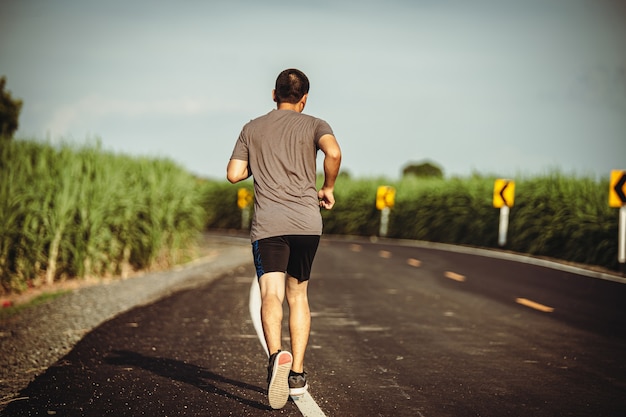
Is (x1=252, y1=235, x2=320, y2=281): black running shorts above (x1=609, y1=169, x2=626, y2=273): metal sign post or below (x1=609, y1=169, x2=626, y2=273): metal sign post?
below

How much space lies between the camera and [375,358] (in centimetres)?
666

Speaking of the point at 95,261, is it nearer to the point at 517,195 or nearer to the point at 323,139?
the point at 323,139

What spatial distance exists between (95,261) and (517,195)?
1572 cm

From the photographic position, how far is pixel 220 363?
247 inches

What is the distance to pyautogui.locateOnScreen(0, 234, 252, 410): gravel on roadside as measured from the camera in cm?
608

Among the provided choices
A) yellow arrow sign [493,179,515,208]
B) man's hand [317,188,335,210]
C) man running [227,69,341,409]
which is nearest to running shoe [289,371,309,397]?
man running [227,69,341,409]

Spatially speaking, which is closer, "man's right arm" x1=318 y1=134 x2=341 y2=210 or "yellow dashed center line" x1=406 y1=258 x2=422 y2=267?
"man's right arm" x1=318 y1=134 x2=341 y2=210

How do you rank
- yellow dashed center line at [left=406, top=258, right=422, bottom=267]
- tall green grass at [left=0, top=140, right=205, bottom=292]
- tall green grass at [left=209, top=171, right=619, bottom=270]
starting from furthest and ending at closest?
tall green grass at [left=209, top=171, right=619, bottom=270]
yellow dashed center line at [left=406, top=258, right=422, bottom=267]
tall green grass at [left=0, top=140, right=205, bottom=292]

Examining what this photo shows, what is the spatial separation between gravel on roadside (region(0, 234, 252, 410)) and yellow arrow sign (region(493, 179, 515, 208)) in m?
11.9

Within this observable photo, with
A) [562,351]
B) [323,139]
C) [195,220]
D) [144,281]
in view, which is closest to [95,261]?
[144,281]

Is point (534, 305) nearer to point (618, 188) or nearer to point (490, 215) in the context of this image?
point (618, 188)

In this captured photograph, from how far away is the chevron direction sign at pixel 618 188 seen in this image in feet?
51.1

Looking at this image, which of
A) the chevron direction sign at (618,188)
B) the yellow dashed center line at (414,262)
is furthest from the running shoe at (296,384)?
the yellow dashed center line at (414,262)

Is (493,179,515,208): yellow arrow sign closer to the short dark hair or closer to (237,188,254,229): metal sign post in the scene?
the short dark hair
